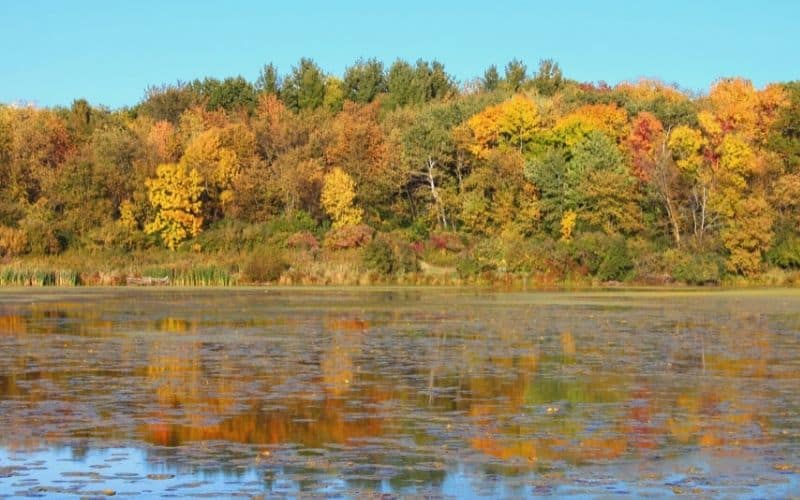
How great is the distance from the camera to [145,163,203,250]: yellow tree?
66.7 m

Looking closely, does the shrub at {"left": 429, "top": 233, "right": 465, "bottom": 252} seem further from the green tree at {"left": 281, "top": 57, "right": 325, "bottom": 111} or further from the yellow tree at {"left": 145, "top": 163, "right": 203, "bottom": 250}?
the green tree at {"left": 281, "top": 57, "right": 325, "bottom": 111}

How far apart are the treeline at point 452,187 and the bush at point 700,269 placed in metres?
0.09

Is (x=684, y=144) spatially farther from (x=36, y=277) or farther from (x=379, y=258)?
(x=36, y=277)

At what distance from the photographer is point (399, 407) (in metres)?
16.5

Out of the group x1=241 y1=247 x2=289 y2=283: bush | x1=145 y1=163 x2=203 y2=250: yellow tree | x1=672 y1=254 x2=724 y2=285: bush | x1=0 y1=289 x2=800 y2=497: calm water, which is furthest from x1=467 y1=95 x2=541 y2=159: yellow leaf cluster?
x1=0 y1=289 x2=800 y2=497: calm water

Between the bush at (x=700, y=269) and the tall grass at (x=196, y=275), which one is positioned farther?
the bush at (x=700, y=269)

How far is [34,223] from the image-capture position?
65000 mm

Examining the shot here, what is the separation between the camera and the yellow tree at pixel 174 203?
219 feet

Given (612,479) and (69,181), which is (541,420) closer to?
(612,479)

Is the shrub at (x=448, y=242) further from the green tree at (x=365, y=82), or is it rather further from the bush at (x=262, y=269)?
the green tree at (x=365, y=82)

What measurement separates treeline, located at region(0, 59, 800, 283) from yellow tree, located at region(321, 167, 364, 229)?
9 centimetres

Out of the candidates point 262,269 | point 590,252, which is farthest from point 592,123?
point 262,269

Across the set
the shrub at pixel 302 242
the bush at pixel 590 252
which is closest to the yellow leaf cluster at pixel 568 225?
the bush at pixel 590 252

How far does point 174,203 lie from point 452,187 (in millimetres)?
16456
